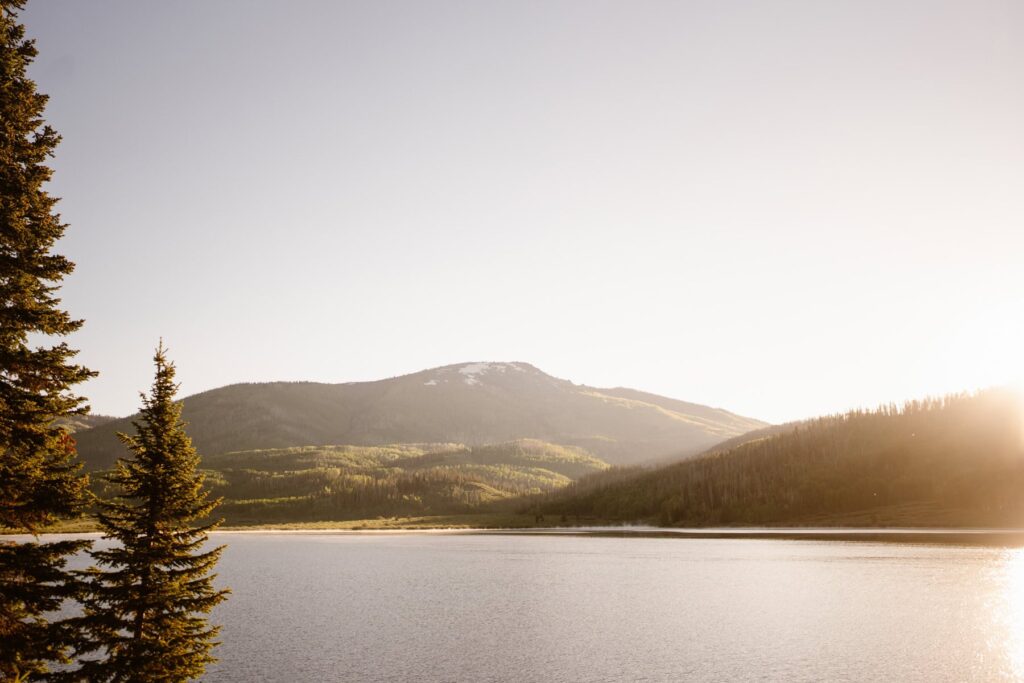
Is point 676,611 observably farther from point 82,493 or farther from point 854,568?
point 82,493

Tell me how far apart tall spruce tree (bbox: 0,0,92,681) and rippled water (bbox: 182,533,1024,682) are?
49.8 ft

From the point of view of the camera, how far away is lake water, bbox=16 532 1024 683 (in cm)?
4031

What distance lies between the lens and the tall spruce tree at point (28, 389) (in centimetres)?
2505

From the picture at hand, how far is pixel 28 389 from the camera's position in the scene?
26859mm

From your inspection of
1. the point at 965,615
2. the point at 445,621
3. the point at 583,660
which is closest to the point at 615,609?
the point at 445,621

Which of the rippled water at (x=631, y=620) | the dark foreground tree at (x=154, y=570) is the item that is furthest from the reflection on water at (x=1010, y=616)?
the dark foreground tree at (x=154, y=570)

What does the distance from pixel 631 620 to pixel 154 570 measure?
3892cm

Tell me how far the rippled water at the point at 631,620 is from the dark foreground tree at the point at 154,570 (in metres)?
13.0

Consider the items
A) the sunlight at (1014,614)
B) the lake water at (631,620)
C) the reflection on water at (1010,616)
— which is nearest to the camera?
the lake water at (631,620)

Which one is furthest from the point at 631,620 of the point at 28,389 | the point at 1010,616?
the point at 28,389

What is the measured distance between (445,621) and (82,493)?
35153 mm

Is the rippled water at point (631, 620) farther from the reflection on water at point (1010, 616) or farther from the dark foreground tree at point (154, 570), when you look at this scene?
the dark foreground tree at point (154, 570)

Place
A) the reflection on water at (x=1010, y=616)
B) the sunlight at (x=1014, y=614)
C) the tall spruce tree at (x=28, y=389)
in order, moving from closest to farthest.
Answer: the tall spruce tree at (x=28, y=389) < the sunlight at (x=1014, y=614) < the reflection on water at (x=1010, y=616)

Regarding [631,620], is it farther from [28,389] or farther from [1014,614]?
[28,389]
